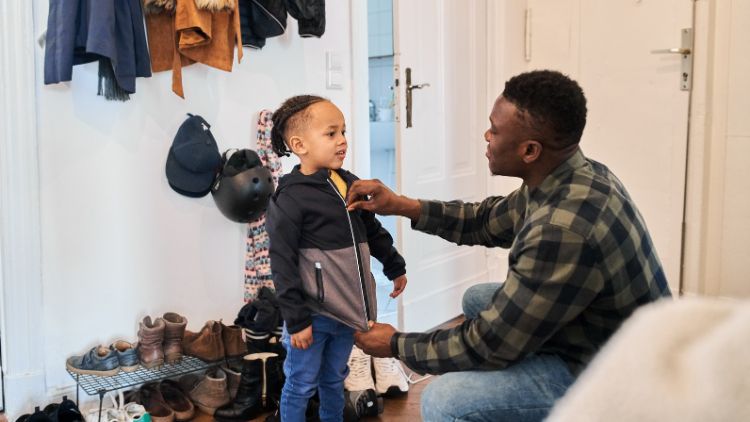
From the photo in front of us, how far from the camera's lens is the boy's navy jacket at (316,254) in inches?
70.4

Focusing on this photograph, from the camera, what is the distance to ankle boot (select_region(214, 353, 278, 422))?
2.34 meters

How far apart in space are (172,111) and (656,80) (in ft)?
6.79

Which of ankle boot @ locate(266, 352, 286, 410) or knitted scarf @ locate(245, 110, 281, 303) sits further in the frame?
knitted scarf @ locate(245, 110, 281, 303)

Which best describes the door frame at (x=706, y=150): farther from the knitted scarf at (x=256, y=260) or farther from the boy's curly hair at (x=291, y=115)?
the boy's curly hair at (x=291, y=115)

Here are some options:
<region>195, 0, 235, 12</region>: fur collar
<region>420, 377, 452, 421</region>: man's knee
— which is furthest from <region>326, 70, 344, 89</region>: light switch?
<region>420, 377, 452, 421</region>: man's knee

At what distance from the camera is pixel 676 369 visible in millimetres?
456

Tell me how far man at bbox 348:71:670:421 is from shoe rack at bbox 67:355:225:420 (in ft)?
3.53

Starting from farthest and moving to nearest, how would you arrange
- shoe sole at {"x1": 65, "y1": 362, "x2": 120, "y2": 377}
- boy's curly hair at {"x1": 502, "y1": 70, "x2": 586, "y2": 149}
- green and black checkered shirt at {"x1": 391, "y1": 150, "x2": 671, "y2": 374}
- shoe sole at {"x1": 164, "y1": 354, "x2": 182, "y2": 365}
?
shoe sole at {"x1": 164, "y1": 354, "x2": 182, "y2": 365}, shoe sole at {"x1": 65, "y1": 362, "x2": 120, "y2": 377}, boy's curly hair at {"x1": 502, "y1": 70, "x2": 586, "y2": 149}, green and black checkered shirt at {"x1": 391, "y1": 150, "x2": 671, "y2": 374}

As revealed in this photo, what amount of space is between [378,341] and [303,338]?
37cm

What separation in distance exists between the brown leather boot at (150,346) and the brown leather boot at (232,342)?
0.72 ft

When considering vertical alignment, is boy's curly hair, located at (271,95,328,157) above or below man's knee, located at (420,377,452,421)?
above

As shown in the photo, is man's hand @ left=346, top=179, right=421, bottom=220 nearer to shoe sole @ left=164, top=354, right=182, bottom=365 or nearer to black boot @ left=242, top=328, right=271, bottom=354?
black boot @ left=242, top=328, right=271, bottom=354

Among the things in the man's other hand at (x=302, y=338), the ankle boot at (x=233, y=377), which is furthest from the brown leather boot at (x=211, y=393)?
the man's other hand at (x=302, y=338)

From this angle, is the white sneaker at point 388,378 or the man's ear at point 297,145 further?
the white sneaker at point 388,378
